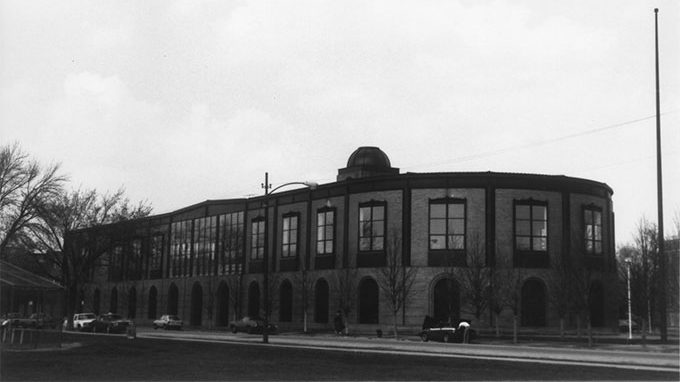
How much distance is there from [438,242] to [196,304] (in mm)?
31469

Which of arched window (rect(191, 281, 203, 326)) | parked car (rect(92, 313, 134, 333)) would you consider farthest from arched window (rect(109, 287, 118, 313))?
parked car (rect(92, 313, 134, 333))

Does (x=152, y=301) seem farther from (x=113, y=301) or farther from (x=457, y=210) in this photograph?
(x=457, y=210)

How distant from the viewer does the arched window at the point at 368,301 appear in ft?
195

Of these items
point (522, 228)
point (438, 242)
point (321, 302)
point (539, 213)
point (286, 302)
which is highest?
point (539, 213)

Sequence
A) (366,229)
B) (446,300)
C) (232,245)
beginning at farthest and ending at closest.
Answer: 1. (232,245)
2. (366,229)
3. (446,300)

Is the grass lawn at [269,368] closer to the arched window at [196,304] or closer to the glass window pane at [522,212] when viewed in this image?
the glass window pane at [522,212]

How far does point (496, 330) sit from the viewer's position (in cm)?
5291

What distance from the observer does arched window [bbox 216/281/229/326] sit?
75.3 meters

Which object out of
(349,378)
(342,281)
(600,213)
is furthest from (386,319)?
(349,378)

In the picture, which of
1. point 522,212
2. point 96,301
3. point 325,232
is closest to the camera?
point 522,212

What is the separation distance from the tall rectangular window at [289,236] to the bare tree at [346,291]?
7568 millimetres

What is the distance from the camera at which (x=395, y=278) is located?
55469 mm

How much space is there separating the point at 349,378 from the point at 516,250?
127 ft

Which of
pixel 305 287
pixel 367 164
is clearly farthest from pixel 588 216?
pixel 305 287
